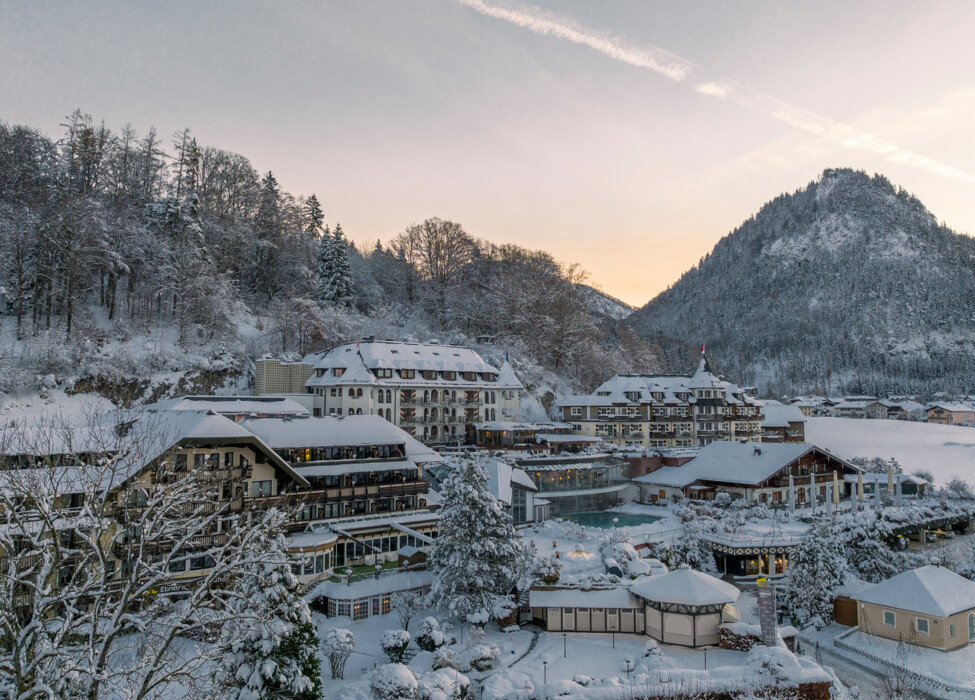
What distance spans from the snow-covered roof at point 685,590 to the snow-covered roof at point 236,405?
83.0ft

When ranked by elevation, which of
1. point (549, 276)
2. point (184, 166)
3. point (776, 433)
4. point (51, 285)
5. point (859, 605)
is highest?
point (184, 166)

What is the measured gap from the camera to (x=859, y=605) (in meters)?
29.8

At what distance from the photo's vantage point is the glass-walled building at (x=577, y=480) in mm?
50062

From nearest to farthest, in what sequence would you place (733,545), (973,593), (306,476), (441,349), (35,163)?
(973,593) → (306,476) → (733,545) → (35,163) → (441,349)

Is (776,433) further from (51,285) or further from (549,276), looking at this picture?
(51,285)

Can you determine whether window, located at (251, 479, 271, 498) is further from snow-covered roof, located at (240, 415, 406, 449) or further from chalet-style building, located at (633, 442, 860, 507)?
chalet-style building, located at (633, 442, 860, 507)

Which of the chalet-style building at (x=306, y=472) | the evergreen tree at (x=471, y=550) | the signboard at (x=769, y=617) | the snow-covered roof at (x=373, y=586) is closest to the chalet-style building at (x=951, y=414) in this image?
the signboard at (x=769, y=617)

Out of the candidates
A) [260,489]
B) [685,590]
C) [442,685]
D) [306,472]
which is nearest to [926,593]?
[685,590]

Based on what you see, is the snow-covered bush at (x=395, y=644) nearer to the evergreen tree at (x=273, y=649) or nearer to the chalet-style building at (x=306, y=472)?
the evergreen tree at (x=273, y=649)

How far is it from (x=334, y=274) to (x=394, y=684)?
200ft

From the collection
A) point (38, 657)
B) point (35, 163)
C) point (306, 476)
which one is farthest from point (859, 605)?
point (35, 163)

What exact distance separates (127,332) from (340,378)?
19.4 m

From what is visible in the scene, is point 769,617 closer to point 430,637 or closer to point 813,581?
point 813,581

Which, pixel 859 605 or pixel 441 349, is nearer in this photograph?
pixel 859 605
